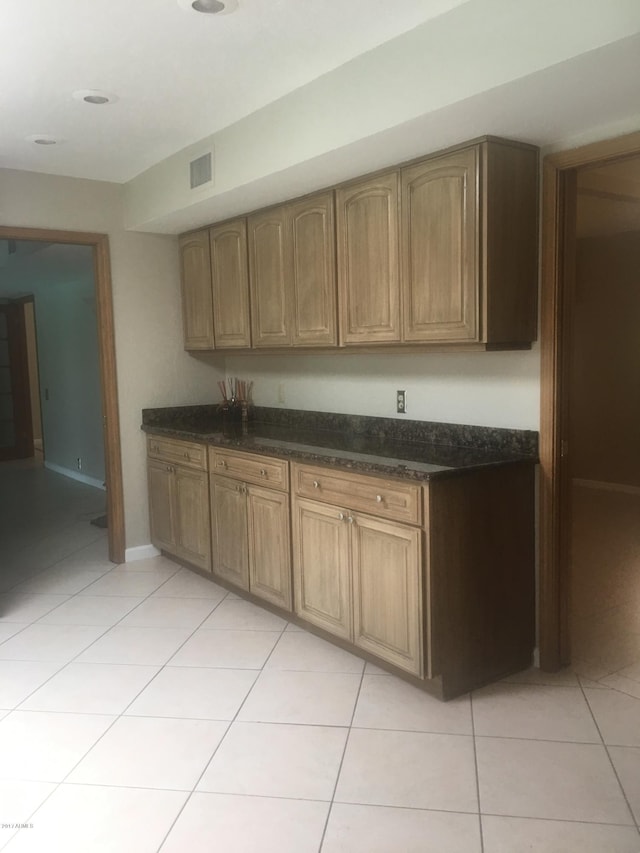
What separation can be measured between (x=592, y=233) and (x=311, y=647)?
4.38m

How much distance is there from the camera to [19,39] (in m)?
2.48

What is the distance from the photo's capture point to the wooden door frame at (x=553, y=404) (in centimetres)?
278

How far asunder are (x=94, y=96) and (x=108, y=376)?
6.23 feet

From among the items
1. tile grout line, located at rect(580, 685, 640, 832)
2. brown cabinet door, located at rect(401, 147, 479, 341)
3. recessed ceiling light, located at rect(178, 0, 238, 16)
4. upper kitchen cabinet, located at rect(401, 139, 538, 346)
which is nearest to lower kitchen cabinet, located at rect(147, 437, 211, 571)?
Result: brown cabinet door, located at rect(401, 147, 479, 341)

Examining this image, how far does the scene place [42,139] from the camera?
3.55 m

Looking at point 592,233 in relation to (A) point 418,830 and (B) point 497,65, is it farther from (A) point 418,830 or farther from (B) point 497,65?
(A) point 418,830

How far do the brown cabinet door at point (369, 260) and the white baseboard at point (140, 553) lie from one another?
2.19 metres

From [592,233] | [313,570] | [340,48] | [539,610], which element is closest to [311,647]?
[313,570]

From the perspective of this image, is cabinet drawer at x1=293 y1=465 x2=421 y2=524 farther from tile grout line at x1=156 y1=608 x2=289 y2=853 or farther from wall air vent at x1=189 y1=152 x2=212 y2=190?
wall air vent at x1=189 y1=152 x2=212 y2=190

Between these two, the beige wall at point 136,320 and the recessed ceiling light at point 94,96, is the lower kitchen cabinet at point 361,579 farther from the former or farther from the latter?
the recessed ceiling light at point 94,96

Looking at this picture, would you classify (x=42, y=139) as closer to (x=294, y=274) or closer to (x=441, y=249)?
(x=294, y=274)

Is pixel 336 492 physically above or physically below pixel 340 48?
below

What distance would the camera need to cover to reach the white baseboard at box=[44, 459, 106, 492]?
728cm

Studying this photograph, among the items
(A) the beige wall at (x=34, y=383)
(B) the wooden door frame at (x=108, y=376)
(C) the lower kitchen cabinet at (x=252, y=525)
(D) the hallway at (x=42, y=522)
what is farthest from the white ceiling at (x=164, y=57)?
(A) the beige wall at (x=34, y=383)
